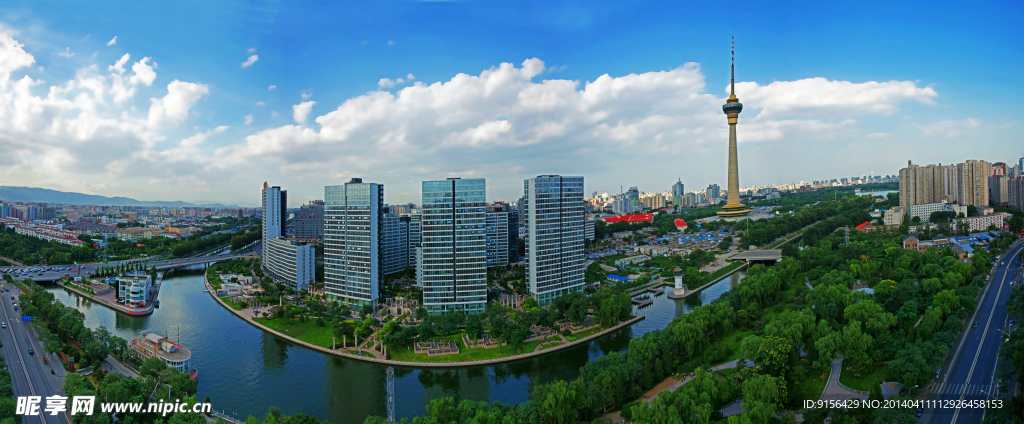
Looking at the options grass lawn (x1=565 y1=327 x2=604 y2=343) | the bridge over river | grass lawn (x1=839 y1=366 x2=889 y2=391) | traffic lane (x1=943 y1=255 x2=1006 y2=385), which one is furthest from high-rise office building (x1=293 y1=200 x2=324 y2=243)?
traffic lane (x1=943 y1=255 x2=1006 y2=385)

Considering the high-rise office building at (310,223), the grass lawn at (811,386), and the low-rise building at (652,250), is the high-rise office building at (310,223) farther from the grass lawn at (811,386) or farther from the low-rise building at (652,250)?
the grass lawn at (811,386)

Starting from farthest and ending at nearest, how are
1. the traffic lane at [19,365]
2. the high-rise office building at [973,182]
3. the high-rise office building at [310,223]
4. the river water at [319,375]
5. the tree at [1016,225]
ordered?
1. the high-rise office building at [310,223]
2. the high-rise office building at [973,182]
3. the tree at [1016,225]
4. the river water at [319,375]
5. the traffic lane at [19,365]

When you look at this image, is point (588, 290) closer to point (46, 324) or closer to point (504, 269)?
point (504, 269)

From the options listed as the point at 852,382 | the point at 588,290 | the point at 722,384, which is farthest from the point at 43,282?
the point at 852,382

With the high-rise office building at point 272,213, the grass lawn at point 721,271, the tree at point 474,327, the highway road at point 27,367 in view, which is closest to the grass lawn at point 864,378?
the tree at point 474,327

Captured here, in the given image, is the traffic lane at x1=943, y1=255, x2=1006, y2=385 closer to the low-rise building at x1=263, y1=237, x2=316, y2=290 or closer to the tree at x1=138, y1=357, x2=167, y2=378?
the tree at x1=138, y1=357, x2=167, y2=378

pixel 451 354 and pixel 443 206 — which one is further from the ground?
pixel 443 206
